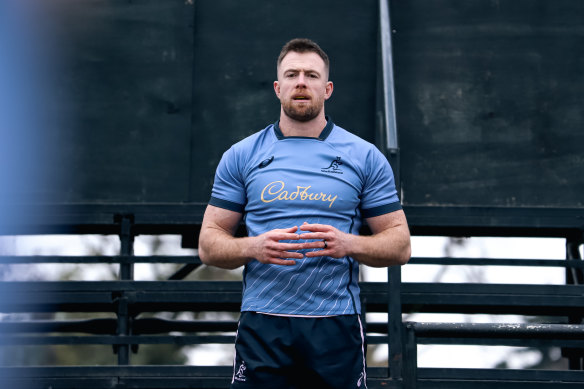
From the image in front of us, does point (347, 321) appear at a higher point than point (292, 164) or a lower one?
lower

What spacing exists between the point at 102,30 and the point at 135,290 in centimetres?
245

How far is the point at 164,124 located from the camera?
602 centimetres

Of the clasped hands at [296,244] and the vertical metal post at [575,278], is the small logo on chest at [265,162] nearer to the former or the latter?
the clasped hands at [296,244]

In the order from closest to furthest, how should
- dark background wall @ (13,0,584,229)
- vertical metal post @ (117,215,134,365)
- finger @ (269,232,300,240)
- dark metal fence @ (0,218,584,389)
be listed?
finger @ (269,232,300,240) < dark metal fence @ (0,218,584,389) < vertical metal post @ (117,215,134,365) < dark background wall @ (13,0,584,229)

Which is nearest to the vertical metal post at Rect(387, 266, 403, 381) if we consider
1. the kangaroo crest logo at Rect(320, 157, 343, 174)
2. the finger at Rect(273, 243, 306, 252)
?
the kangaroo crest logo at Rect(320, 157, 343, 174)

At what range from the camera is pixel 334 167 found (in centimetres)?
288

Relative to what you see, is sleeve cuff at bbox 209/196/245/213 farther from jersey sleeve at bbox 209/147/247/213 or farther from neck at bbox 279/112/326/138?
neck at bbox 279/112/326/138

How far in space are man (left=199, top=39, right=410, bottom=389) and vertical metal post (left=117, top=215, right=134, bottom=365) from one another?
2.32 metres

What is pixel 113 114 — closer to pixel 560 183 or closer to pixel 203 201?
pixel 203 201

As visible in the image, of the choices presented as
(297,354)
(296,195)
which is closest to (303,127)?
(296,195)

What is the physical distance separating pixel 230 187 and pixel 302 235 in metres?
0.49

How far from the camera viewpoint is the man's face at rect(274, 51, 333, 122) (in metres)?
2.91

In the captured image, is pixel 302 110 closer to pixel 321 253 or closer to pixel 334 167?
pixel 334 167

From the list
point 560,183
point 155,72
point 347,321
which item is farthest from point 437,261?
point 155,72
